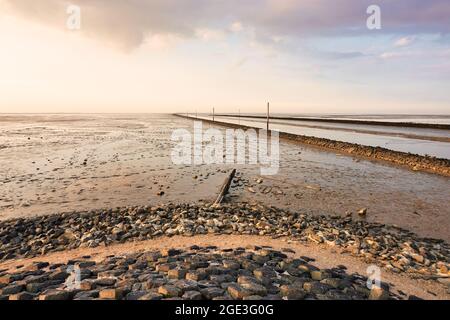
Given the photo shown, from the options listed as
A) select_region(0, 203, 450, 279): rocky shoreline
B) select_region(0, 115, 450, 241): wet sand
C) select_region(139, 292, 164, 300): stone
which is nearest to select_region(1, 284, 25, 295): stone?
select_region(139, 292, 164, 300): stone

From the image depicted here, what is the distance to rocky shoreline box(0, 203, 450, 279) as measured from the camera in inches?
286

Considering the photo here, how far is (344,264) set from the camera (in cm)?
669

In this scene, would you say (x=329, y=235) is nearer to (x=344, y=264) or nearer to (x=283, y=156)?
(x=344, y=264)

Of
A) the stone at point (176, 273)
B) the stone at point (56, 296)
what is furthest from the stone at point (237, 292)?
the stone at point (56, 296)

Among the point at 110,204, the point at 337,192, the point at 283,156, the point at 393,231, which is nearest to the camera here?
the point at 393,231

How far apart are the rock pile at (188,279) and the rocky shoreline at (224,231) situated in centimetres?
155

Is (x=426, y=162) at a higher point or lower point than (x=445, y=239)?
higher

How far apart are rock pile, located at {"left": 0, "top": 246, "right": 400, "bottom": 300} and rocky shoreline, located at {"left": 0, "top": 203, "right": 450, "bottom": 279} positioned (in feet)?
5.09

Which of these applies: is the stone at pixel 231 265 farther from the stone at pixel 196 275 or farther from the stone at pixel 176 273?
the stone at pixel 176 273

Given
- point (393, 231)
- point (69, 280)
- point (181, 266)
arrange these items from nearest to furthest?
point (69, 280) < point (181, 266) < point (393, 231)

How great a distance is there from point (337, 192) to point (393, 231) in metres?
5.03

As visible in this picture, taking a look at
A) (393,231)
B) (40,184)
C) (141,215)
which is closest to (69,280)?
(141,215)
